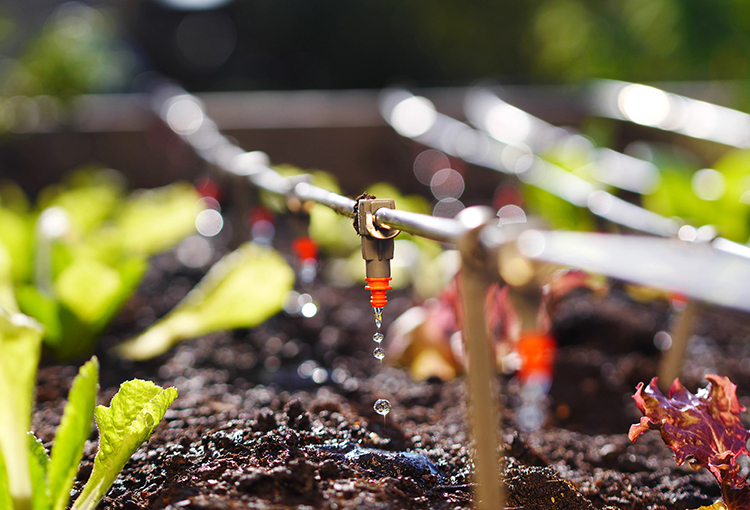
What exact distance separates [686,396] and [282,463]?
37 cm

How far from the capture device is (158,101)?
2439mm

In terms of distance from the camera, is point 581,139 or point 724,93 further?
point 724,93

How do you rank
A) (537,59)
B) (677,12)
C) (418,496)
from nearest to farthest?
(418,496), (677,12), (537,59)

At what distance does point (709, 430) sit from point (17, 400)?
1.91 feet

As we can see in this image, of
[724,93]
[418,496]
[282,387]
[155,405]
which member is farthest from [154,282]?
[724,93]

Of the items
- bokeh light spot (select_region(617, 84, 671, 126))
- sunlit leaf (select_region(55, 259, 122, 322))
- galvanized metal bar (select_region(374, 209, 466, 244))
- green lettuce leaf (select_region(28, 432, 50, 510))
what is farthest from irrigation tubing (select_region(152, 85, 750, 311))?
bokeh light spot (select_region(617, 84, 671, 126))

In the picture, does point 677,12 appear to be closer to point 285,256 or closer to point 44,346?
point 285,256

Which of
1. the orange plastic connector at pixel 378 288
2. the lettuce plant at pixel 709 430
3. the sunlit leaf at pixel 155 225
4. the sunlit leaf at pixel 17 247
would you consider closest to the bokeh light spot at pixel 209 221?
the sunlit leaf at pixel 155 225

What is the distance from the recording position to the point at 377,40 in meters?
7.59

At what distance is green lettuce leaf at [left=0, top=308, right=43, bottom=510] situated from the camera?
0.50m

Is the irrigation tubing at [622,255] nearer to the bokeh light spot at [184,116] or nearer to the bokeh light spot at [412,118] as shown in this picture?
the bokeh light spot at [184,116]

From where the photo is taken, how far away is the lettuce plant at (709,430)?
1.76 ft

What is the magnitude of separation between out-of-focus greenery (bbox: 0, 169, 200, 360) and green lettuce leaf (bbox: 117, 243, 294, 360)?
9 centimetres

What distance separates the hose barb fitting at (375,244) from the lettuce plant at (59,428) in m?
0.20
